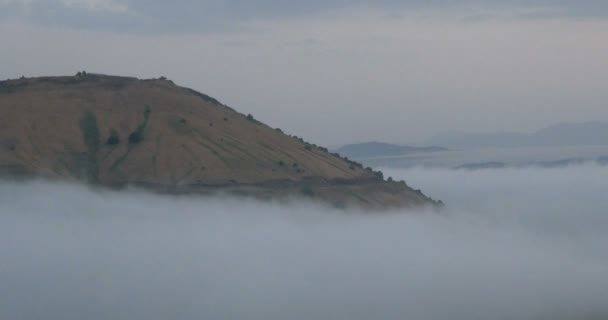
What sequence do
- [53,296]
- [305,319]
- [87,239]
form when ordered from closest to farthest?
[53,296] → [305,319] → [87,239]

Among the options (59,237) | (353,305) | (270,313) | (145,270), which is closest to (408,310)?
(353,305)

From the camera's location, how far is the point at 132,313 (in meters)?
174

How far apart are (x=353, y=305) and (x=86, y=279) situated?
1552 inches

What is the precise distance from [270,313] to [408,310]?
942 inches

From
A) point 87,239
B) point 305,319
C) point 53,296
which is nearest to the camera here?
point 53,296

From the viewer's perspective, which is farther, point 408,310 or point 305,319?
point 408,310

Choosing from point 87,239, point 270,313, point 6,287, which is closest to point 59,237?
point 87,239

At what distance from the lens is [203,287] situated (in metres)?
193

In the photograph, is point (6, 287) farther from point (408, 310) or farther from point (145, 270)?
point (408, 310)

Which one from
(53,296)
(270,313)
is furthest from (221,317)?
(53,296)

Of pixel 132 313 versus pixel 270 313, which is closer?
pixel 132 313

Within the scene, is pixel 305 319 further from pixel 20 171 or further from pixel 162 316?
pixel 20 171

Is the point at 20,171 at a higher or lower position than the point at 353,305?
higher

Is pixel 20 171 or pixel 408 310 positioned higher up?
pixel 20 171
